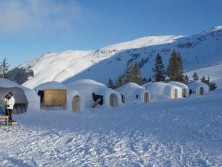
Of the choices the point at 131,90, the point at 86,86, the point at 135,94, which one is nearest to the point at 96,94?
the point at 86,86

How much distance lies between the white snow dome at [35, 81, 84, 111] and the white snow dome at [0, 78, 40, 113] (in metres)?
1.81

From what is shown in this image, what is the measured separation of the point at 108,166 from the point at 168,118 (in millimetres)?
11033

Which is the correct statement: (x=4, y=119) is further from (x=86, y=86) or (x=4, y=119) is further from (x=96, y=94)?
(x=86, y=86)

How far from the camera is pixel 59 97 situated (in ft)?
111

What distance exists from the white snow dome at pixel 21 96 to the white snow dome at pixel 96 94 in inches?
293

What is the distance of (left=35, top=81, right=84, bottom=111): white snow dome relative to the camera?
33.5 m

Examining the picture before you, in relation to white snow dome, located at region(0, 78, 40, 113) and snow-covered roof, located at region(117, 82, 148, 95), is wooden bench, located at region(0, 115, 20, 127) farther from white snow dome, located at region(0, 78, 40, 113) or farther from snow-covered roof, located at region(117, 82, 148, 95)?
snow-covered roof, located at region(117, 82, 148, 95)

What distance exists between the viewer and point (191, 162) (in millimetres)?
10617

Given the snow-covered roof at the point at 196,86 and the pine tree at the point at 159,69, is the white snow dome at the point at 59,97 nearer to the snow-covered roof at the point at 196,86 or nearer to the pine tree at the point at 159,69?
the snow-covered roof at the point at 196,86

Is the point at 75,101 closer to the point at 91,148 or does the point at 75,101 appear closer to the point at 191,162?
the point at 91,148

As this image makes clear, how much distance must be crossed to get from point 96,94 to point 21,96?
9194 millimetres

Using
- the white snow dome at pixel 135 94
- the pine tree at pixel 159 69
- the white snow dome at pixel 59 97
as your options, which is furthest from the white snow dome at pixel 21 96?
the pine tree at pixel 159 69

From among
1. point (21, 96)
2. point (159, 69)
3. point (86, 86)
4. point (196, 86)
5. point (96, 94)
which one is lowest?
point (21, 96)

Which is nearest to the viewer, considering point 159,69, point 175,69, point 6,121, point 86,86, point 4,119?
point 6,121
